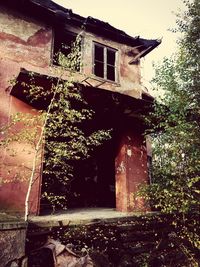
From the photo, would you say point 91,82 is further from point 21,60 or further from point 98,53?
point 21,60

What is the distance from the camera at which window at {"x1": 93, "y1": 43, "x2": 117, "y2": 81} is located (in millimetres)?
10453

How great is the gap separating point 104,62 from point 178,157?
597 centimetres

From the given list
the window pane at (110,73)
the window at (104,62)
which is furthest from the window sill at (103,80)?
the window pane at (110,73)

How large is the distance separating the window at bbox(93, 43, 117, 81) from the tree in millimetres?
3781

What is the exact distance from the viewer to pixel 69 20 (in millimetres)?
9750

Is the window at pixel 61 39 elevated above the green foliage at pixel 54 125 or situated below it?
above

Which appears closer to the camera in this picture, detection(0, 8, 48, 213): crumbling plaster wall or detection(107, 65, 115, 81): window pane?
detection(0, 8, 48, 213): crumbling plaster wall

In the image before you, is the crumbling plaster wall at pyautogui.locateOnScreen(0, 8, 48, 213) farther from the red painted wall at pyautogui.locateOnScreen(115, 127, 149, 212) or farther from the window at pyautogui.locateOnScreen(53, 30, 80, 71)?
the red painted wall at pyautogui.locateOnScreen(115, 127, 149, 212)

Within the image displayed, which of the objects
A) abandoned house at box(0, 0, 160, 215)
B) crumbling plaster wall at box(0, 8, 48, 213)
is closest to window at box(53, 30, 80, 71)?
abandoned house at box(0, 0, 160, 215)

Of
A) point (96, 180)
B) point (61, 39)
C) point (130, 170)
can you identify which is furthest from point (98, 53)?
point (96, 180)

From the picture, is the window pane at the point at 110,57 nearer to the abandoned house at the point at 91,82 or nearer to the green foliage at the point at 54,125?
the abandoned house at the point at 91,82

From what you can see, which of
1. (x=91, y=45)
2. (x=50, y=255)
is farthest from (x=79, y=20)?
(x=50, y=255)

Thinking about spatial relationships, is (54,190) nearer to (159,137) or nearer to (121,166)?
(121,166)

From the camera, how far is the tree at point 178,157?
19.4ft
